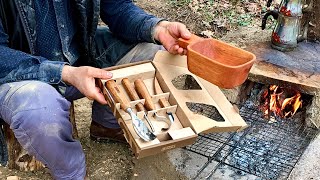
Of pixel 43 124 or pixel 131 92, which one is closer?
pixel 43 124

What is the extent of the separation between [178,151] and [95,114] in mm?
580

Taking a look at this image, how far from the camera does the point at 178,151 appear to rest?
2875mm

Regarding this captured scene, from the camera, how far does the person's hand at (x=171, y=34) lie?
252 centimetres

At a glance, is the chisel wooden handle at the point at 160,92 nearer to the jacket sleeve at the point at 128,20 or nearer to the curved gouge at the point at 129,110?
the curved gouge at the point at 129,110

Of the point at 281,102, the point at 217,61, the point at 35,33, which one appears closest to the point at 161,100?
the point at 217,61

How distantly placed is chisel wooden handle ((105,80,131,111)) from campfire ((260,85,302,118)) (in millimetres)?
1156

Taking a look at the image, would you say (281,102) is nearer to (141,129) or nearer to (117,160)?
(117,160)

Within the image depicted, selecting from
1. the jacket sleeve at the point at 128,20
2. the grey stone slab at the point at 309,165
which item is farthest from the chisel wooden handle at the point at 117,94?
the grey stone slab at the point at 309,165

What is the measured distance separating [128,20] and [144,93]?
63 centimetres

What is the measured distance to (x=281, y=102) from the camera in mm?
3084

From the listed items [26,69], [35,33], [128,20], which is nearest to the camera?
[26,69]

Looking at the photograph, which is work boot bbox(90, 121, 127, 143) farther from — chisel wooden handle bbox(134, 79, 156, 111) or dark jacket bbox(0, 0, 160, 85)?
chisel wooden handle bbox(134, 79, 156, 111)

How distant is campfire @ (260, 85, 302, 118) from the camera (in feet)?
10.0

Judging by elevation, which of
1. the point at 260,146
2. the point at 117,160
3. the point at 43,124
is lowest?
the point at 117,160
